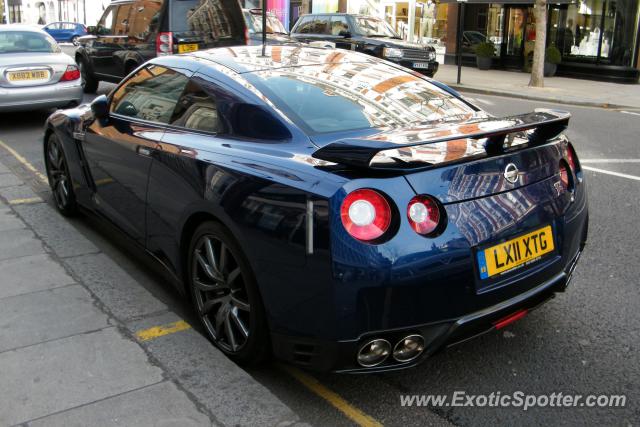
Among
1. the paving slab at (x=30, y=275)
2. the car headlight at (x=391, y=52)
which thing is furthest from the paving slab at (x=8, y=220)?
the car headlight at (x=391, y=52)

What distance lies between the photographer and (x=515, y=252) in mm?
2973

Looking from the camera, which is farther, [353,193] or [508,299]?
[508,299]

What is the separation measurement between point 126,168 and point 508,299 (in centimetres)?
253

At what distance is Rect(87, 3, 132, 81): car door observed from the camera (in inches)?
493

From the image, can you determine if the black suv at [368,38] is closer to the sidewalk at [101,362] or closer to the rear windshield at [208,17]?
the rear windshield at [208,17]

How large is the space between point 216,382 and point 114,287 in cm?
147

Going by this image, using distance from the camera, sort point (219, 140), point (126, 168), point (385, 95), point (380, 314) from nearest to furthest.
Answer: point (380, 314) → point (219, 140) → point (385, 95) → point (126, 168)

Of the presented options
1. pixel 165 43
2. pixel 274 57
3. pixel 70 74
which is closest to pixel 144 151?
pixel 274 57

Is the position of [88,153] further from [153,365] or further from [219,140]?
[153,365]

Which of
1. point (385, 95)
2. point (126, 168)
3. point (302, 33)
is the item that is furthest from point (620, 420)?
point (302, 33)

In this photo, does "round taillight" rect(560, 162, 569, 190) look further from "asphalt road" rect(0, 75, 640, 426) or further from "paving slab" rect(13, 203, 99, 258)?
"paving slab" rect(13, 203, 99, 258)

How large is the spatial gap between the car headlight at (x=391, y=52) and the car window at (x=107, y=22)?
22.3 ft

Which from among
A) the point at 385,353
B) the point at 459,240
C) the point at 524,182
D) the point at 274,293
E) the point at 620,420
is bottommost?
the point at 620,420

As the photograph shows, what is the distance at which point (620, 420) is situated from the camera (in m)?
2.91
